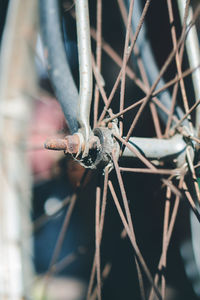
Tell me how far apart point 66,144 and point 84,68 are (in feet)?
0.59

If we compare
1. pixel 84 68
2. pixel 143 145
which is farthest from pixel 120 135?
pixel 84 68

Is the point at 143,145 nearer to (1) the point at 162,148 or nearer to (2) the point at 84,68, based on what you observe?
(1) the point at 162,148

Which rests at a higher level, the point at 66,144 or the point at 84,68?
the point at 84,68

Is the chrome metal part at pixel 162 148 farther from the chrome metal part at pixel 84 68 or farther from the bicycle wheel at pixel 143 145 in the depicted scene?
the chrome metal part at pixel 84 68

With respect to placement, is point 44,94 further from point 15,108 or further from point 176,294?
point 176,294

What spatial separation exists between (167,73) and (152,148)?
21.6 inches

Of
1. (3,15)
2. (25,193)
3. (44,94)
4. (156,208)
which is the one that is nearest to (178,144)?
(156,208)

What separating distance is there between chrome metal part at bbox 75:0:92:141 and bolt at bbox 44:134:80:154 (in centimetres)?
3

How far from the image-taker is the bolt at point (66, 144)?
1.93 feet

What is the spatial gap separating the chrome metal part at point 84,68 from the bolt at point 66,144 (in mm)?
25

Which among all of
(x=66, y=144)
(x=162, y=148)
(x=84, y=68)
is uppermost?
(x=84, y=68)

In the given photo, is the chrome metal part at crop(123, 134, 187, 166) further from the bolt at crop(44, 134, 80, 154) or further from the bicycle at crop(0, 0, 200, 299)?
the bolt at crop(44, 134, 80, 154)

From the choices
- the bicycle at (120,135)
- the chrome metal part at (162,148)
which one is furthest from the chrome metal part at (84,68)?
the chrome metal part at (162,148)

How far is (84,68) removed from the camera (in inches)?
25.7
